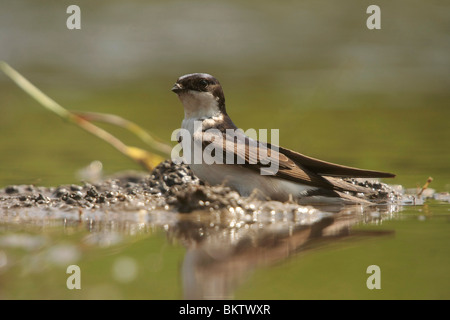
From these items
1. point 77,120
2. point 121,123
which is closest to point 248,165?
point 121,123

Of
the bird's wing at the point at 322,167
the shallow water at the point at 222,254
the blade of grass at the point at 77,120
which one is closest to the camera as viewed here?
the shallow water at the point at 222,254

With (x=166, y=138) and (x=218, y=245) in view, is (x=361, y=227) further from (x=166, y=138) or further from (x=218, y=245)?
(x=166, y=138)

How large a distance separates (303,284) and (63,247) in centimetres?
173

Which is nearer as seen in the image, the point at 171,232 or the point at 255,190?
the point at 171,232

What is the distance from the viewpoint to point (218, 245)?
4.94 m

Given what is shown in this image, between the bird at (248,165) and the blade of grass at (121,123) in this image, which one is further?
the blade of grass at (121,123)

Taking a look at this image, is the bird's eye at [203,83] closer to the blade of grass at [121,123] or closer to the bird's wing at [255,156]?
the bird's wing at [255,156]

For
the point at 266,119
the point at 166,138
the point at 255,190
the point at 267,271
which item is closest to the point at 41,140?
the point at 166,138

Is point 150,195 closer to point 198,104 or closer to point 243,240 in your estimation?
point 198,104

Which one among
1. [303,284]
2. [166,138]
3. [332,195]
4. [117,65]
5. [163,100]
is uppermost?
[117,65]

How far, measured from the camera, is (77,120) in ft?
27.9

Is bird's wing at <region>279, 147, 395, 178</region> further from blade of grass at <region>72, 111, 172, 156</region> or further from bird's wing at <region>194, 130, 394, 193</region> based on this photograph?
blade of grass at <region>72, 111, 172, 156</region>

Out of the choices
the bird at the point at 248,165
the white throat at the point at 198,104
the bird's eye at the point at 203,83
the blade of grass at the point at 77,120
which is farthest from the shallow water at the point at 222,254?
the blade of grass at the point at 77,120

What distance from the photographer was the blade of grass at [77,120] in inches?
324
